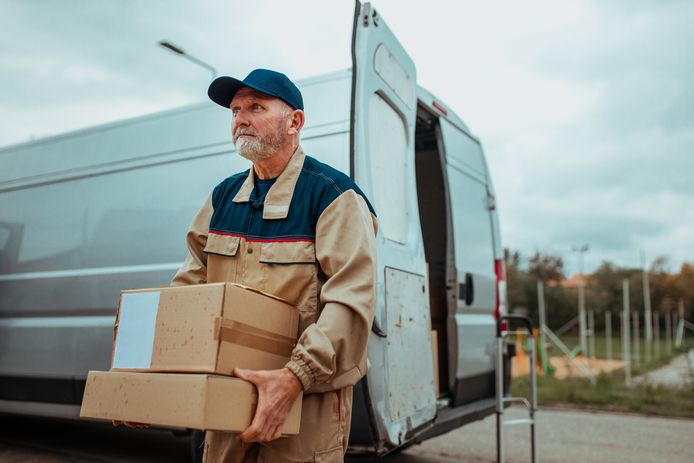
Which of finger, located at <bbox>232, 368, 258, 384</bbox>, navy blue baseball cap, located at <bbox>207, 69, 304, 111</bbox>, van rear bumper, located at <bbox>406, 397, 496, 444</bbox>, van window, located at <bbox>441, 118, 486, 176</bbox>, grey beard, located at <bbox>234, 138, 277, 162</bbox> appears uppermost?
van window, located at <bbox>441, 118, 486, 176</bbox>

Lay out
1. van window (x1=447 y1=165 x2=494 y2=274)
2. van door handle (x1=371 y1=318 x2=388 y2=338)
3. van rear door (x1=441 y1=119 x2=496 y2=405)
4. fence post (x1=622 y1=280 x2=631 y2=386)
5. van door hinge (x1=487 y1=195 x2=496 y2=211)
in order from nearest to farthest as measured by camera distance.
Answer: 1. van door handle (x1=371 y1=318 x2=388 y2=338)
2. van rear door (x1=441 y1=119 x2=496 y2=405)
3. van window (x1=447 y1=165 x2=494 y2=274)
4. van door hinge (x1=487 y1=195 x2=496 y2=211)
5. fence post (x1=622 y1=280 x2=631 y2=386)

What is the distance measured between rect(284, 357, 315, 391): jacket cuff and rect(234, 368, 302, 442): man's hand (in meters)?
0.01

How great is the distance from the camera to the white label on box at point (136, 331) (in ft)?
5.94

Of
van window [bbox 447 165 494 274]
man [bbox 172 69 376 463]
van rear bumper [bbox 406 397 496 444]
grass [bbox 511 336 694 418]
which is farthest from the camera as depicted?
grass [bbox 511 336 694 418]

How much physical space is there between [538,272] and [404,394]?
42.9 metres

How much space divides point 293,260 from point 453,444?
4.06 metres

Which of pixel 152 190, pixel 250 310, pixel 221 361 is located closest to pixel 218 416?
pixel 221 361

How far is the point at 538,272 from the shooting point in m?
44.1

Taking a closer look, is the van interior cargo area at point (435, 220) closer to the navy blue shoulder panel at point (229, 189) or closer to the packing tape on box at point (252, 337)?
the navy blue shoulder panel at point (229, 189)

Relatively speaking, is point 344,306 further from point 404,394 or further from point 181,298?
point 404,394

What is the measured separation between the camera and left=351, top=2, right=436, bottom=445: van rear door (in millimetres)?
2996

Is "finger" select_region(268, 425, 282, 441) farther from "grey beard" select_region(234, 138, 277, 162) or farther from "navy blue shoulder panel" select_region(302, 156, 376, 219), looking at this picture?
"grey beard" select_region(234, 138, 277, 162)

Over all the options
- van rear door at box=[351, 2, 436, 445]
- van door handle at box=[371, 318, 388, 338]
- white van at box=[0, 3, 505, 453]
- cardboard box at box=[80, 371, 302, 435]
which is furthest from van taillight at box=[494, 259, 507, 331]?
cardboard box at box=[80, 371, 302, 435]

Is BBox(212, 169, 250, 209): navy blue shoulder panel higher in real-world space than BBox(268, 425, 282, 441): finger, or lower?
higher
